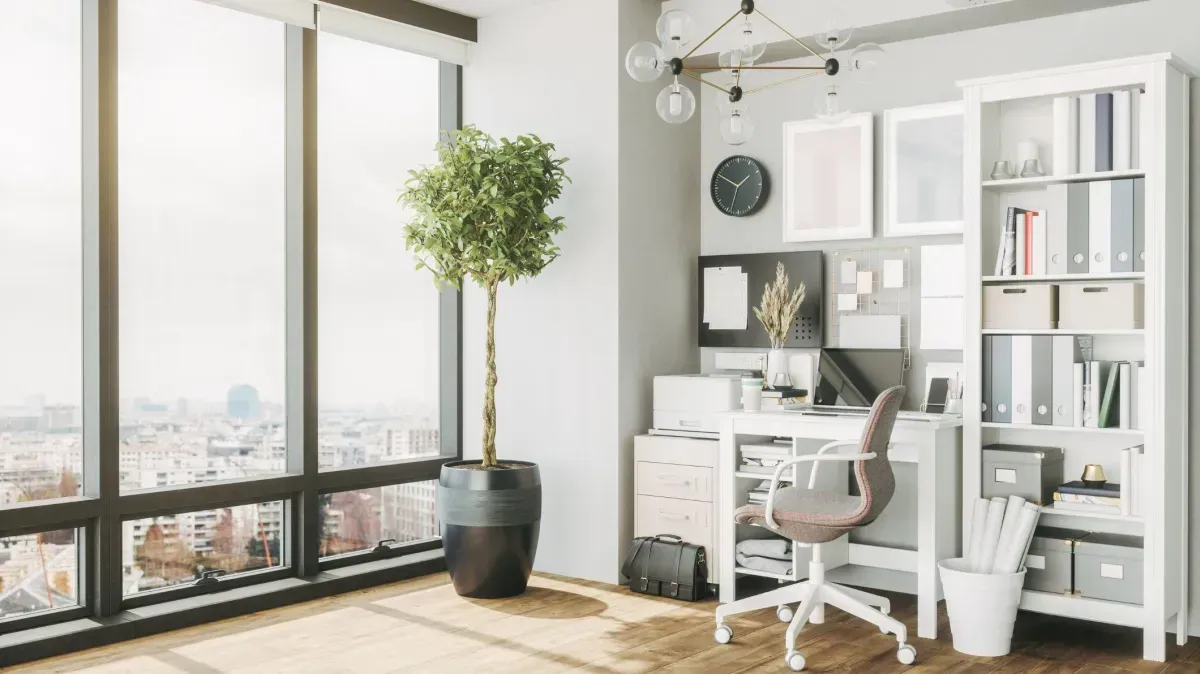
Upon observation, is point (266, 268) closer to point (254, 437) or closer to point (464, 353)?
point (254, 437)

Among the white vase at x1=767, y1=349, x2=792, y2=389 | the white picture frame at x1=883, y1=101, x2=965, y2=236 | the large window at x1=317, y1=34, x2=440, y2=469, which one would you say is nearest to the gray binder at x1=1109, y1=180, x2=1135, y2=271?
the white picture frame at x1=883, y1=101, x2=965, y2=236

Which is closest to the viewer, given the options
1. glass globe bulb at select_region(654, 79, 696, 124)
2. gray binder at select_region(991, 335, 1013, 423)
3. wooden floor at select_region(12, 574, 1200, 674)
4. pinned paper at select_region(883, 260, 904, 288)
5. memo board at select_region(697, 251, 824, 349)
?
glass globe bulb at select_region(654, 79, 696, 124)

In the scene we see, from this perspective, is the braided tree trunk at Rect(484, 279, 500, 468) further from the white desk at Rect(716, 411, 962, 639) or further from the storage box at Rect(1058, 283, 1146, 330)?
the storage box at Rect(1058, 283, 1146, 330)

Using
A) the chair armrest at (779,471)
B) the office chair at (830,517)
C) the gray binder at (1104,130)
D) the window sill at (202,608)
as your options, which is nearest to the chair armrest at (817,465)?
the office chair at (830,517)

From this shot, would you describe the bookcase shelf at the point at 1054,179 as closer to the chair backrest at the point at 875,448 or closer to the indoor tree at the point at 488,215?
the chair backrest at the point at 875,448

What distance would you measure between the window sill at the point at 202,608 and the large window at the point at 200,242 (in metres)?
0.50

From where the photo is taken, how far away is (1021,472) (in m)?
3.95

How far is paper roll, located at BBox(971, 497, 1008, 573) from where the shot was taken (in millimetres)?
3883

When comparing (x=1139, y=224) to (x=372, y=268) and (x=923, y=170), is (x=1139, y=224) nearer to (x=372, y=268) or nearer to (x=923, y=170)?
(x=923, y=170)

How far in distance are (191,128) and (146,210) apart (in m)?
0.40

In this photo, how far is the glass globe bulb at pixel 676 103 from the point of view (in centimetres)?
313

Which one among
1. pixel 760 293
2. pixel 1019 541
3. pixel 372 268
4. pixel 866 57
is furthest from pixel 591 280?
pixel 1019 541

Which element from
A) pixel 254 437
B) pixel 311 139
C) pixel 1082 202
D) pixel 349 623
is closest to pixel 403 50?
pixel 311 139

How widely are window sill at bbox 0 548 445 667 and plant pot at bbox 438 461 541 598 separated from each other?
0.49 meters
